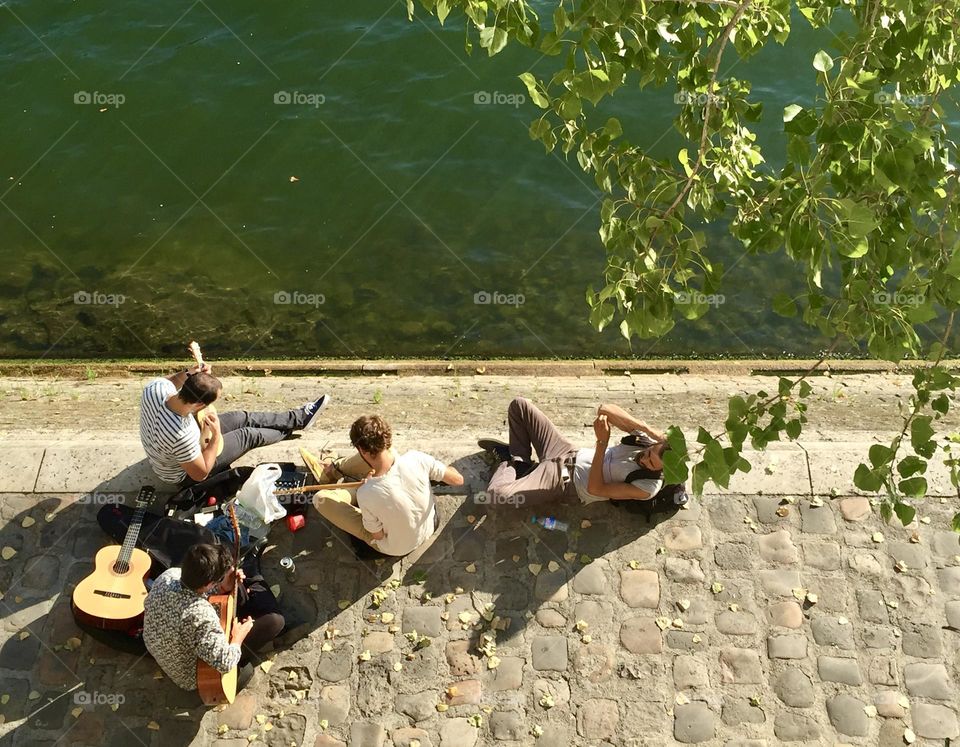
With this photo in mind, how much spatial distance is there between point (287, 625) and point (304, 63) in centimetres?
1137

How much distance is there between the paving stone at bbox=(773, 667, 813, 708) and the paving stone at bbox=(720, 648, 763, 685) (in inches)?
5.5

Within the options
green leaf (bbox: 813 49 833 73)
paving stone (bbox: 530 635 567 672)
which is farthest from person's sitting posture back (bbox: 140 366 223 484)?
green leaf (bbox: 813 49 833 73)

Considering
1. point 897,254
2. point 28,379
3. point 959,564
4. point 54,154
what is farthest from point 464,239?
point 897,254

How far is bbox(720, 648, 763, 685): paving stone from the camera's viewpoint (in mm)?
6082

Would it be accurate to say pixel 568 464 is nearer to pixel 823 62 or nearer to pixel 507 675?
pixel 507 675

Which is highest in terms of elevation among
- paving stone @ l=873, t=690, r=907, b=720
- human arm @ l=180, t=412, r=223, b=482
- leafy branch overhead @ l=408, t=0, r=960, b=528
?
leafy branch overhead @ l=408, t=0, r=960, b=528

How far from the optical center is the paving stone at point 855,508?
270 inches

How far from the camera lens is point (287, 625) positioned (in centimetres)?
628

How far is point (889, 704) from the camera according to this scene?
19.5 feet

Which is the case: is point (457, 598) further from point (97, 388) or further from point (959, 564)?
point (97, 388)

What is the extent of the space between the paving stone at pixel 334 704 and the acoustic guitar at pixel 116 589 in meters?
1.36

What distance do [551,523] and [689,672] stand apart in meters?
Result: 1.48

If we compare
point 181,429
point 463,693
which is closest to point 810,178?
point 463,693

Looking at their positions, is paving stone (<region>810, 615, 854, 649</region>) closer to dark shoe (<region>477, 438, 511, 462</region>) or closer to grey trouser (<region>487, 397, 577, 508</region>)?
grey trouser (<region>487, 397, 577, 508</region>)
